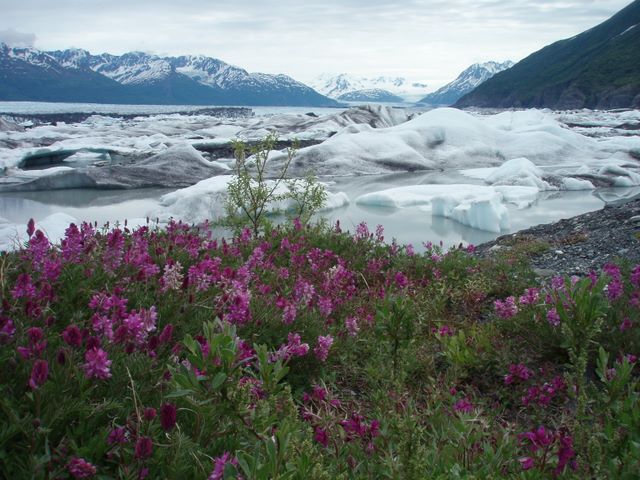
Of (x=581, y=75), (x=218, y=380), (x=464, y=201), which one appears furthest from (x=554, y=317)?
(x=581, y=75)

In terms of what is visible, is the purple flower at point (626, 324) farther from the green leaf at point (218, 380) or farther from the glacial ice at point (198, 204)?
the glacial ice at point (198, 204)

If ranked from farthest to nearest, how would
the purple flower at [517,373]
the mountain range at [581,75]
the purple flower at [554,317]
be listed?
the mountain range at [581,75]
the purple flower at [554,317]
the purple flower at [517,373]

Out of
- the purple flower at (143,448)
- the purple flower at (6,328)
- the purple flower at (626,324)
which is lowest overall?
the purple flower at (626,324)

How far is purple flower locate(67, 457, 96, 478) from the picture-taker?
1.37 meters

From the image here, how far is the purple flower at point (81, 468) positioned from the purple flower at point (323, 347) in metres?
1.56

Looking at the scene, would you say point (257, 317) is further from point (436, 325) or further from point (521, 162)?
point (521, 162)

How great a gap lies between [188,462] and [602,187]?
818 inches

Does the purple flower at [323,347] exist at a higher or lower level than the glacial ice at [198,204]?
higher

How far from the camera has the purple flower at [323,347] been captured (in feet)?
9.30

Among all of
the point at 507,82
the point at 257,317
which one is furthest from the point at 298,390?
the point at 507,82

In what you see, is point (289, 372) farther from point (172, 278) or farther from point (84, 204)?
point (84, 204)

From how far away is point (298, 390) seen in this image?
2.78 m

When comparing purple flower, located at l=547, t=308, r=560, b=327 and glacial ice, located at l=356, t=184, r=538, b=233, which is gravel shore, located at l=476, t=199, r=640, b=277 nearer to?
glacial ice, located at l=356, t=184, r=538, b=233

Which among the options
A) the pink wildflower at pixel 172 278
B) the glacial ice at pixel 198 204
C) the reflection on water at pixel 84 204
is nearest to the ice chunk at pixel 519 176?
the glacial ice at pixel 198 204
